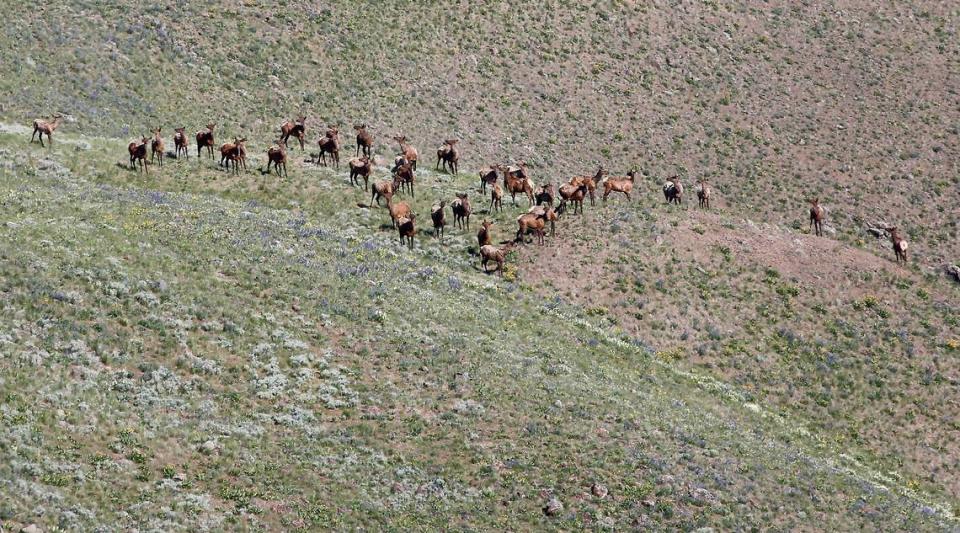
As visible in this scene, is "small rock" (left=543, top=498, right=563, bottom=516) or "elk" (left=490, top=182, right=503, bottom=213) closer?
"small rock" (left=543, top=498, right=563, bottom=516)

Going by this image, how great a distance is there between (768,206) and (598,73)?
16114mm

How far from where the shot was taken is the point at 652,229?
4906cm

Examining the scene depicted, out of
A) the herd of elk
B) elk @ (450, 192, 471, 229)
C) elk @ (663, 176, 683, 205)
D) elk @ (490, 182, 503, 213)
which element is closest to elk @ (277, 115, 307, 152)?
the herd of elk

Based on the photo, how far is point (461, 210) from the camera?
156 feet

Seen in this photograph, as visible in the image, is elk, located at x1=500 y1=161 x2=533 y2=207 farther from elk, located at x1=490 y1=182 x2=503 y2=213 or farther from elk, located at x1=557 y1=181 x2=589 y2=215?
elk, located at x1=557 y1=181 x2=589 y2=215

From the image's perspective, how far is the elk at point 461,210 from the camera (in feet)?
156

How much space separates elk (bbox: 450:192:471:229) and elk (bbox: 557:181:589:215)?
13.9 feet

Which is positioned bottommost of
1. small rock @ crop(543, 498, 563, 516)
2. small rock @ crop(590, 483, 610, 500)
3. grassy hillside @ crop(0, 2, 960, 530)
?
small rock @ crop(543, 498, 563, 516)

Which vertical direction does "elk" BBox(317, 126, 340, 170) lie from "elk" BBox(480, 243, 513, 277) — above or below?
above

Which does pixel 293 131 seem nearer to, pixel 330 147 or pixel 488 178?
pixel 330 147

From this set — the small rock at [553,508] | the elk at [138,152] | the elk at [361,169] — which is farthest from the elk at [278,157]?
the small rock at [553,508]

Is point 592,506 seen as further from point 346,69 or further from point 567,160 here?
point 346,69

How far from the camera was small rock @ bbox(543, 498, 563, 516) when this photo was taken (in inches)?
1147

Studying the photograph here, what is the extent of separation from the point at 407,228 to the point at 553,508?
18.7 metres
